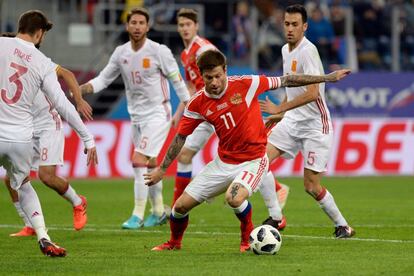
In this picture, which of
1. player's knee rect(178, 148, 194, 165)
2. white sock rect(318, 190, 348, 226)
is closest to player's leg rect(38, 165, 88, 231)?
player's knee rect(178, 148, 194, 165)

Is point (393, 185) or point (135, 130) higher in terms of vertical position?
point (135, 130)

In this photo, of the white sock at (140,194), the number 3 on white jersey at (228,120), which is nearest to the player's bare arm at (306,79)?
the number 3 on white jersey at (228,120)

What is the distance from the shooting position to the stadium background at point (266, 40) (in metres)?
26.8

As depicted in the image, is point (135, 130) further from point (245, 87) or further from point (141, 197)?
point (245, 87)

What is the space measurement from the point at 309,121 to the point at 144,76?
2803 millimetres

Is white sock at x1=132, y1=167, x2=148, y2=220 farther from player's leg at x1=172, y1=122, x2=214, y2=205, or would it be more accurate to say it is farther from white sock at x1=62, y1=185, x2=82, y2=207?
white sock at x1=62, y1=185, x2=82, y2=207

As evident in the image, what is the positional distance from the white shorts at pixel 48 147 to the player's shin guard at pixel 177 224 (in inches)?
99.5

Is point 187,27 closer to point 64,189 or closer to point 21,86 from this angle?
point 64,189

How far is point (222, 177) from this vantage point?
11023 millimetres

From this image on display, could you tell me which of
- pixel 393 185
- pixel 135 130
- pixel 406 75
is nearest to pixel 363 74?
pixel 406 75

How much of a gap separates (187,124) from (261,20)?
1791 centimetres

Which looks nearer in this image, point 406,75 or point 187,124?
point 187,124

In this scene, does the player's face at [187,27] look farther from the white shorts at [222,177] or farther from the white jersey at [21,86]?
the white jersey at [21,86]

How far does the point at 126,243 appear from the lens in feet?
40.0
